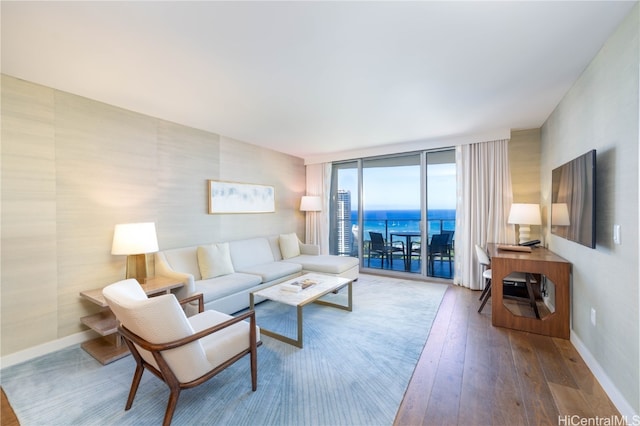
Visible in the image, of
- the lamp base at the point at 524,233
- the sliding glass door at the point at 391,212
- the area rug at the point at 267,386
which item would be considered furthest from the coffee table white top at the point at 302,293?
the lamp base at the point at 524,233

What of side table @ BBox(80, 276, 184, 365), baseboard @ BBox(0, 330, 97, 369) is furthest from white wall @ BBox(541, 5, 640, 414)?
baseboard @ BBox(0, 330, 97, 369)

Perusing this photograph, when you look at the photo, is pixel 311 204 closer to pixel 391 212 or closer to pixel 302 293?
pixel 391 212

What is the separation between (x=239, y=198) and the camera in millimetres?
4406

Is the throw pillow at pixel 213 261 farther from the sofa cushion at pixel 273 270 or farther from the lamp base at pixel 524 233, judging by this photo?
the lamp base at pixel 524 233

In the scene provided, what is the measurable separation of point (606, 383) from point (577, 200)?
4.51ft

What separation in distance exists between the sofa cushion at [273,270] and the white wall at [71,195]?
0.97 metres

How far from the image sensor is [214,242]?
402cm

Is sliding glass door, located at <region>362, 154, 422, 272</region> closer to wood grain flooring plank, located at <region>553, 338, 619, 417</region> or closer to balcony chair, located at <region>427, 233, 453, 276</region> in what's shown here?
balcony chair, located at <region>427, 233, 453, 276</region>

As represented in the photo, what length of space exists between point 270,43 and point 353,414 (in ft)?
8.37

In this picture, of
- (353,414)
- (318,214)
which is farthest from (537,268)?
(318,214)

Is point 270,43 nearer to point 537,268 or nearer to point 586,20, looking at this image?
point 586,20

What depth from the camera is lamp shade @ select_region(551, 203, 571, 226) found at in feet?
A: 8.20

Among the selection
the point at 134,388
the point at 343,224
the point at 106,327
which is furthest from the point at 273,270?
the point at 343,224

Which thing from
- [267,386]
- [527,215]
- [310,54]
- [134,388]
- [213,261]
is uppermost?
[310,54]
